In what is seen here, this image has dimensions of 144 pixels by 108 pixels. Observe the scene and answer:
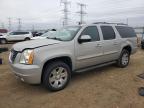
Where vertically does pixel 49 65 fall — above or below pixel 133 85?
above

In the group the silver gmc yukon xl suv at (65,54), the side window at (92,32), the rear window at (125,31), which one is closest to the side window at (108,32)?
the silver gmc yukon xl suv at (65,54)

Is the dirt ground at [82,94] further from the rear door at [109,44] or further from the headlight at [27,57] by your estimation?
the headlight at [27,57]

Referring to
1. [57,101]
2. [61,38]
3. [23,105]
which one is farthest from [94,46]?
[23,105]

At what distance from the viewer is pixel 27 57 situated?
13.0ft

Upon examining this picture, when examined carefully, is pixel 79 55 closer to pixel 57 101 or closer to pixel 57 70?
pixel 57 70

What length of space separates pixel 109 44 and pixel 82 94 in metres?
2.32

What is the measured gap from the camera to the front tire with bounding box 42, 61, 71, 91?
13.6ft

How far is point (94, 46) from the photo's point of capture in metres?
5.19

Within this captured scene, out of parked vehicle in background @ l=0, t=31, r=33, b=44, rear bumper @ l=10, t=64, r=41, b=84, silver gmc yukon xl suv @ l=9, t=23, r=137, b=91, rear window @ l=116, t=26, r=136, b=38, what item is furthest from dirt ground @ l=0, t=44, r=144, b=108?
parked vehicle in background @ l=0, t=31, r=33, b=44

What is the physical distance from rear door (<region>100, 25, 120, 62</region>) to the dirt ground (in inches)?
27.9

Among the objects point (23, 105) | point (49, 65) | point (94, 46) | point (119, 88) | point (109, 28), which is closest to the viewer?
point (23, 105)

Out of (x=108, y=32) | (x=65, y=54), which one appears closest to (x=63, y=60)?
(x=65, y=54)

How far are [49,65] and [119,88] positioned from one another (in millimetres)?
2056

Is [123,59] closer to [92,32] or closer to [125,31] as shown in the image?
[125,31]
